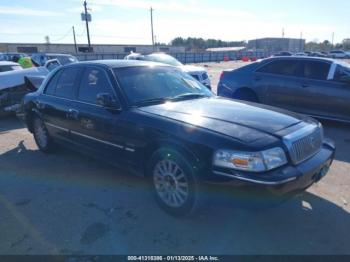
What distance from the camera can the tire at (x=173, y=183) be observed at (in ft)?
9.90

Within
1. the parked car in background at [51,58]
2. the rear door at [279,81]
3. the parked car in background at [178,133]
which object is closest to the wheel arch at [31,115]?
the parked car in background at [178,133]

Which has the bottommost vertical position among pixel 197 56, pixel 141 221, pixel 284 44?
pixel 141 221

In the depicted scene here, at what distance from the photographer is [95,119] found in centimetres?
395

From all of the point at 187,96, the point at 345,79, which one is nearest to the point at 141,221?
the point at 187,96

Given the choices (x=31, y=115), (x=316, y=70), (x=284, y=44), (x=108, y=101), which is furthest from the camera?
(x=284, y=44)

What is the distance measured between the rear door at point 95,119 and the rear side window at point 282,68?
462cm

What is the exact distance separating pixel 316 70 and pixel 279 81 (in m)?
0.80

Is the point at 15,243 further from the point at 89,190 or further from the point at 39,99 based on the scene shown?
the point at 39,99

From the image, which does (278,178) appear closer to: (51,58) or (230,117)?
(230,117)

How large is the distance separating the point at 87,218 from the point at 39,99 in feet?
9.34

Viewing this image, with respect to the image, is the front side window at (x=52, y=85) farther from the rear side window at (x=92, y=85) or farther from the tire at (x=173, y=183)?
the tire at (x=173, y=183)

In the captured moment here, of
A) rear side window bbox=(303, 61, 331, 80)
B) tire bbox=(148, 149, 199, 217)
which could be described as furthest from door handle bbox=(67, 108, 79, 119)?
rear side window bbox=(303, 61, 331, 80)

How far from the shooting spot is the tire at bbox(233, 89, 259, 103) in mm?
7543

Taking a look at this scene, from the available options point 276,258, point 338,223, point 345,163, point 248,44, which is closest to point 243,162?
point 276,258
